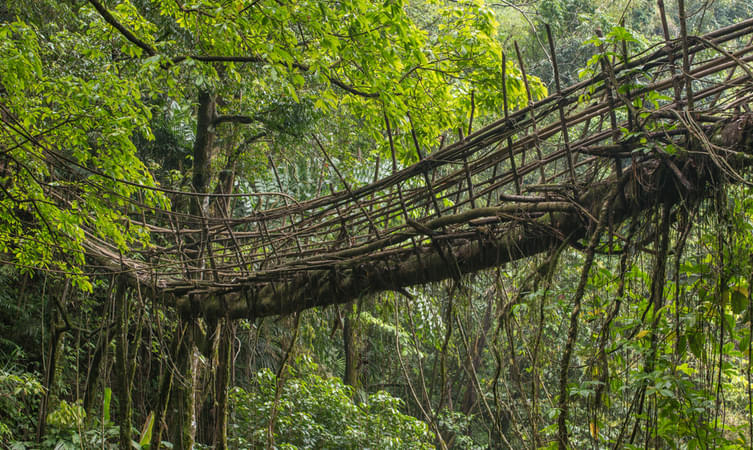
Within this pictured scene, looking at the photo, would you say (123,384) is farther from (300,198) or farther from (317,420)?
(300,198)

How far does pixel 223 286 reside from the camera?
3666 millimetres

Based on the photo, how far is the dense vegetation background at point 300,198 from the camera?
202 cm

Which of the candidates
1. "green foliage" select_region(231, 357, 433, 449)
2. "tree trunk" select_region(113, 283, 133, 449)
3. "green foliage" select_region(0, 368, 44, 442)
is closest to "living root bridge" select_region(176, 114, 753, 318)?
"tree trunk" select_region(113, 283, 133, 449)

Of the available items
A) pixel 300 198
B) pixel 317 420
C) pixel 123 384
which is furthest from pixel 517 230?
pixel 300 198

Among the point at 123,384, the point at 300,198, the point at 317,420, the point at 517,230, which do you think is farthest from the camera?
the point at 300,198

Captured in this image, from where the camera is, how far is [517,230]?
2357mm

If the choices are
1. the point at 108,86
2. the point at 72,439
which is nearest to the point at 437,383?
the point at 72,439

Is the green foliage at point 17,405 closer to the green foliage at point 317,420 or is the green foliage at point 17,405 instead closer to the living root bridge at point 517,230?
the green foliage at point 317,420

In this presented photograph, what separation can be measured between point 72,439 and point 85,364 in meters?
2.84

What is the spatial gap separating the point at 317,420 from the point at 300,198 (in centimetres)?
269

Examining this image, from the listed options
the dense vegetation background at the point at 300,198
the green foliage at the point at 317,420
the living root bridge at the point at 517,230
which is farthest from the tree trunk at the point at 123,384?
the green foliage at the point at 317,420

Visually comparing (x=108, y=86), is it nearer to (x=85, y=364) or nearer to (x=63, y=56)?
(x=63, y=56)

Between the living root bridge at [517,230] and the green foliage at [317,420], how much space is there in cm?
249

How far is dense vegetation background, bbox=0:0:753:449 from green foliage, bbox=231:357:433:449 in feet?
0.08
